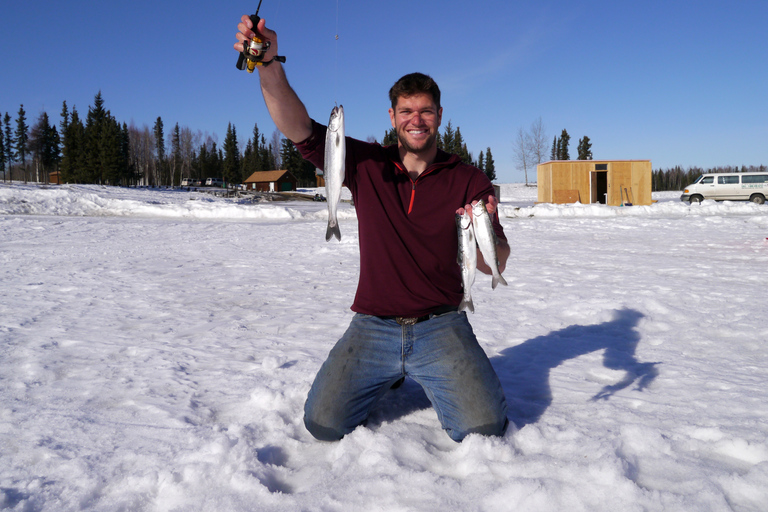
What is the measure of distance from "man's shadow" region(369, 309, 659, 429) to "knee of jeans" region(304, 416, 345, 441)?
288 millimetres

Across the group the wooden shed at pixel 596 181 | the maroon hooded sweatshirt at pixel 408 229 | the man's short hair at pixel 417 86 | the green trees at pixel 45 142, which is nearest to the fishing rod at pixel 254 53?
the maroon hooded sweatshirt at pixel 408 229

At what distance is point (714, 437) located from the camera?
99.2 inches

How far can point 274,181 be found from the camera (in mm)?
67562

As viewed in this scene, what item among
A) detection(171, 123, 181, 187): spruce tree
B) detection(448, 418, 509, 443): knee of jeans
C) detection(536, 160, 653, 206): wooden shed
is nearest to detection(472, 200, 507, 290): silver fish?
detection(448, 418, 509, 443): knee of jeans

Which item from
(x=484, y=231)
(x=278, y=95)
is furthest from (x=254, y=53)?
(x=484, y=231)

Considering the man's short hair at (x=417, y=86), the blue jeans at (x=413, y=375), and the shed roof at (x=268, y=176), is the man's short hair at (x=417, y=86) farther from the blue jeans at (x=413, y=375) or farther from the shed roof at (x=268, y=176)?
the shed roof at (x=268, y=176)

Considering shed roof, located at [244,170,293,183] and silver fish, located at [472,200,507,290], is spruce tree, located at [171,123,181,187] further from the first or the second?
silver fish, located at [472,200,507,290]

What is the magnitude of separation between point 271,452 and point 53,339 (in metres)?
2.85

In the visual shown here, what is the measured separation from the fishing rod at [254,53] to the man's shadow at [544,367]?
2.07 metres

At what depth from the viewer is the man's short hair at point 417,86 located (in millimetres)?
2777

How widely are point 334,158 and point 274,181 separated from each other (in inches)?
2675

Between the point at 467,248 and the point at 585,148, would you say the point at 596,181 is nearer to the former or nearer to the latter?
the point at 467,248

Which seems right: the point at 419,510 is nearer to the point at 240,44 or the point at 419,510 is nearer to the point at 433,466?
the point at 433,466

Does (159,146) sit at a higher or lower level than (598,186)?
higher
